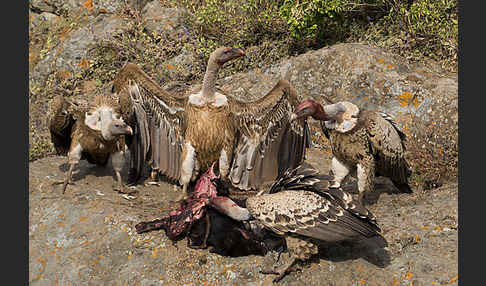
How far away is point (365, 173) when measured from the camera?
5.52 meters

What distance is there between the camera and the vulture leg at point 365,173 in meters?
5.51

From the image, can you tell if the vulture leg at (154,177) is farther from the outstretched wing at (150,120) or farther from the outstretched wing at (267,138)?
the outstretched wing at (267,138)

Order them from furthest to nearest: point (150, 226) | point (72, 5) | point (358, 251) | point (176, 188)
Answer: point (72, 5)
point (176, 188)
point (150, 226)
point (358, 251)

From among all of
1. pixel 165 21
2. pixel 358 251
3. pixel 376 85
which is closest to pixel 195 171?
pixel 358 251

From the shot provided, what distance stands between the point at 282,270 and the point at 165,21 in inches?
345

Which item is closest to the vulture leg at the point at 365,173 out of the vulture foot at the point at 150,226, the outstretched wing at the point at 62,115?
the vulture foot at the point at 150,226

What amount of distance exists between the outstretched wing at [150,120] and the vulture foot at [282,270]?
8.71ft

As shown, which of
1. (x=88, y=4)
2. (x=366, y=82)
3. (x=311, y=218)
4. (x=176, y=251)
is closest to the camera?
(x=311, y=218)

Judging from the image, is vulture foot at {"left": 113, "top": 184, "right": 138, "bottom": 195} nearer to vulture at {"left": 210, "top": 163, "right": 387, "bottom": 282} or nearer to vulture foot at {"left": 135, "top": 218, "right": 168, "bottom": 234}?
vulture foot at {"left": 135, "top": 218, "right": 168, "bottom": 234}

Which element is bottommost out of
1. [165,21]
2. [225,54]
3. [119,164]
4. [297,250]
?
[297,250]

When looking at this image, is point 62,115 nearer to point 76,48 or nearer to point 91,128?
point 91,128

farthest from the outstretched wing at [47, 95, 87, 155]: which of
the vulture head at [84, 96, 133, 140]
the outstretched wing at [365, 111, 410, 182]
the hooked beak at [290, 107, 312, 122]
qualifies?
the outstretched wing at [365, 111, 410, 182]

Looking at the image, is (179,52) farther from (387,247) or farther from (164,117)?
(387,247)

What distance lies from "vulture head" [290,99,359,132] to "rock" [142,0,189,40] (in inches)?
253
